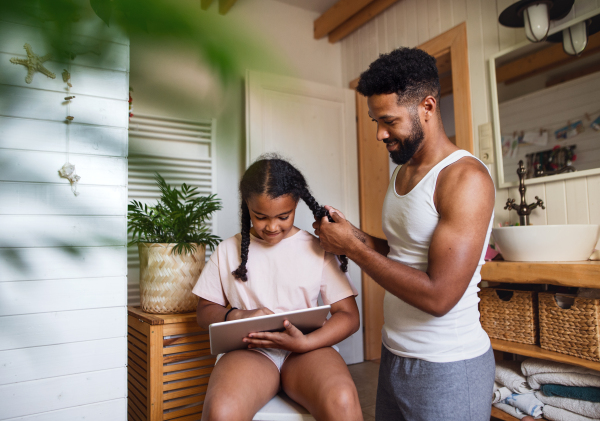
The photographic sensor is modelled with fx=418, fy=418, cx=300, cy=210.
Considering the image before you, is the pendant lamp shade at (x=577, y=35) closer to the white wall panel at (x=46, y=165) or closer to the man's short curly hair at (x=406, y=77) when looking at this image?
the man's short curly hair at (x=406, y=77)

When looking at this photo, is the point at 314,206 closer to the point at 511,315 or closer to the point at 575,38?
the point at 511,315

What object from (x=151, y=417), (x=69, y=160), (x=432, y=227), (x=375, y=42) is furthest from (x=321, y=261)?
(x=375, y=42)

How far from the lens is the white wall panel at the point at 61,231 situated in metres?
0.27

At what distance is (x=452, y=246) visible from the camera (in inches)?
34.9

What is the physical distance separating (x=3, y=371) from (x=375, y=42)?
3088mm

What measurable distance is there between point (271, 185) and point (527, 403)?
1.28 metres

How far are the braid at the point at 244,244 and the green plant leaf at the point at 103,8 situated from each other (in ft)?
4.22

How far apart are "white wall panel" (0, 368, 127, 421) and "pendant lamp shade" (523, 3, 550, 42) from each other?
6.40ft

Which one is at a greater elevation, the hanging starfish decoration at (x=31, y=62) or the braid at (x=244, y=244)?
the hanging starfish decoration at (x=31, y=62)

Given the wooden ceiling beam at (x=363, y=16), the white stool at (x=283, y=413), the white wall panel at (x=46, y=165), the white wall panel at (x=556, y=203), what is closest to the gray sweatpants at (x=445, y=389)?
the white stool at (x=283, y=413)

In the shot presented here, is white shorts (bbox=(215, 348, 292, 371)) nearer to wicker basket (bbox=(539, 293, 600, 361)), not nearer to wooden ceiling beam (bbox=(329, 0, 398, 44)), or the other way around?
wicker basket (bbox=(539, 293, 600, 361))

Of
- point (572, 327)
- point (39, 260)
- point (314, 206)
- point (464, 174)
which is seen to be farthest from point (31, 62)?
point (572, 327)

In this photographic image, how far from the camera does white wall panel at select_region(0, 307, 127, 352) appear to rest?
11.2 inches

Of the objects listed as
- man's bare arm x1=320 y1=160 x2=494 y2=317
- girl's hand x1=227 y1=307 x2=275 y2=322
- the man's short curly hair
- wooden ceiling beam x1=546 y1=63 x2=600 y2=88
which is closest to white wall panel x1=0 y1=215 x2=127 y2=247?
man's bare arm x1=320 y1=160 x2=494 y2=317
